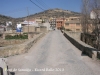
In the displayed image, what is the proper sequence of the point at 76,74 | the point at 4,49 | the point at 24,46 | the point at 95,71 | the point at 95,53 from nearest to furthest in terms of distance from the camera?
the point at 76,74 → the point at 95,71 → the point at 95,53 → the point at 4,49 → the point at 24,46

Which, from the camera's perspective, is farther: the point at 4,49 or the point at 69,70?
the point at 4,49

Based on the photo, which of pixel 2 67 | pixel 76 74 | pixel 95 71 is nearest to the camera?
pixel 2 67

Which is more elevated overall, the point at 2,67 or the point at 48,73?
the point at 2,67

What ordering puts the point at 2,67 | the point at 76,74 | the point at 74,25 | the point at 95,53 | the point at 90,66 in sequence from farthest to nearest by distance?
the point at 74,25 → the point at 95,53 → the point at 90,66 → the point at 76,74 → the point at 2,67

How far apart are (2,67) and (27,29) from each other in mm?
59380

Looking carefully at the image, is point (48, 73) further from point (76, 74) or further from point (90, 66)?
point (90, 66)

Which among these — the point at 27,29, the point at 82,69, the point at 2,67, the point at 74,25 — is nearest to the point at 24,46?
the point at 82,69

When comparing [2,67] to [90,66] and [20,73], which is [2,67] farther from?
[90,66]

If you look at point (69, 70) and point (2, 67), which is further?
point (69, 70)

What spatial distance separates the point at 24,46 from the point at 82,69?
650 cm

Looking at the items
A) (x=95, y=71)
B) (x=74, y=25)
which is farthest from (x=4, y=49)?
(x=74, y=25)

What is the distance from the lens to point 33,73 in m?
8.41

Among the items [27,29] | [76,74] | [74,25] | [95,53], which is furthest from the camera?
[74,25]

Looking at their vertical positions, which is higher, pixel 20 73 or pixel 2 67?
pixel 2 67
